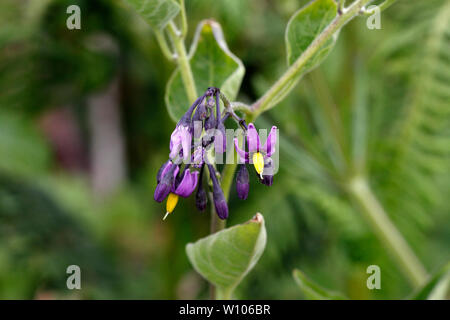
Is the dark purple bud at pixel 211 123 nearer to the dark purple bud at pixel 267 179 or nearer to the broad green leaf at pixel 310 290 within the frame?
the dark purple bud at pixel 267 179

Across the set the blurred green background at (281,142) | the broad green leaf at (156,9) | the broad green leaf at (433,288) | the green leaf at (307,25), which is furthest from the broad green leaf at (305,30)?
the blurred green background at (281,142)

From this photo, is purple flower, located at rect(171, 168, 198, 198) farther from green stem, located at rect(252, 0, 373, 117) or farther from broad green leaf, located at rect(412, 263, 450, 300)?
broad green leaf, located at rect(412, 263, 450, 300)

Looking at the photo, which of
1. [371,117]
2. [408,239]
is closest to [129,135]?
[371,117]

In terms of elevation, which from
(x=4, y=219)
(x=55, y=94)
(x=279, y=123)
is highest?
(x=55, y=94)

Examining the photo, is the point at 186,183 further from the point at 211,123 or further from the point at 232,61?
the point at 232,61

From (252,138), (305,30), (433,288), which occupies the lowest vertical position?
(433,288)

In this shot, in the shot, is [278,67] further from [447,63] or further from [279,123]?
[447,63]

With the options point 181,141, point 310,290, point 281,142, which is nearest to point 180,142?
point 181,141
